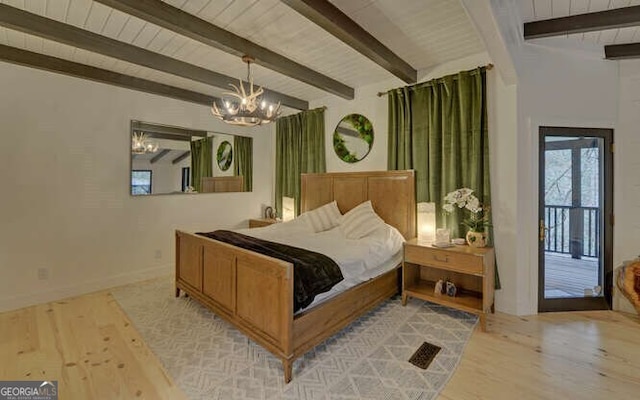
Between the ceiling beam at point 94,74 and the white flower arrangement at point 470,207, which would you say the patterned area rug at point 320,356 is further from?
the ceiling beam at point 94,74

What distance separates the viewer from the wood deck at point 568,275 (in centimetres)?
321

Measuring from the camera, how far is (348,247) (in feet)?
9.96

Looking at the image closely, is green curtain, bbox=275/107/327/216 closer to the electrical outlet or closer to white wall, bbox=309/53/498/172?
white wall, bbox=309/53/498/172

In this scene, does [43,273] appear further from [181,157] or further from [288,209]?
[288,209]

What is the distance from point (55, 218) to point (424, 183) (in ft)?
14.5

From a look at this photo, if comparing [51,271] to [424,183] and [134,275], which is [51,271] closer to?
[134,275]

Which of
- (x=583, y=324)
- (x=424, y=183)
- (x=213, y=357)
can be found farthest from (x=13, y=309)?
(x=583, y=324)

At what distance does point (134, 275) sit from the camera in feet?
13.2

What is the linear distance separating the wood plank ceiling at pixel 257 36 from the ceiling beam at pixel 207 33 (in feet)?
0.07

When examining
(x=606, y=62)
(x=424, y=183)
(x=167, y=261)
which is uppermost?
(x=606, y=62)

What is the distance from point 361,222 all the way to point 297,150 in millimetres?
2099

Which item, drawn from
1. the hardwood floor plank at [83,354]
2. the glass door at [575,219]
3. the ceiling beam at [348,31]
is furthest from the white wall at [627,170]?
the hardwood floor plank at [83,354]

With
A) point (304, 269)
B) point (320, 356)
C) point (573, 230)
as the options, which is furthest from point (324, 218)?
point (573, 230)

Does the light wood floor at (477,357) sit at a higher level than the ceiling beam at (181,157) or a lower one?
lower
